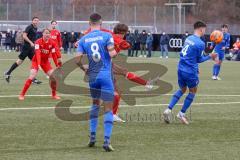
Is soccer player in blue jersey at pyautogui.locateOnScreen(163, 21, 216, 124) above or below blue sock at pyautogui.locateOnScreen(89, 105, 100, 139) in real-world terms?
above

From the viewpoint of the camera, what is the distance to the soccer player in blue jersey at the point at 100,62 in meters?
10.8

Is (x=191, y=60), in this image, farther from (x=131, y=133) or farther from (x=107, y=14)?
(x=107, y=14)

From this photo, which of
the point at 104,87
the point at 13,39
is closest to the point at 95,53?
the point at 104,87

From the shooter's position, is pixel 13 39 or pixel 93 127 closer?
pixel 93 127

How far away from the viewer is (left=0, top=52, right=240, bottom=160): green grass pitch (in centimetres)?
1050

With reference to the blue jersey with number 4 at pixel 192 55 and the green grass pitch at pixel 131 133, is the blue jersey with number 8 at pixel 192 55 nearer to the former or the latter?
the blue jersey with number 4 at pixel 192 55

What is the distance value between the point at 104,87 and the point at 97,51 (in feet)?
1.98

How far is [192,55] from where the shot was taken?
14273 millimetres

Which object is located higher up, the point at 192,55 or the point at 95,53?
the point at 95,53

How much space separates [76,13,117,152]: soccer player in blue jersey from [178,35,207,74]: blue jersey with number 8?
361cm

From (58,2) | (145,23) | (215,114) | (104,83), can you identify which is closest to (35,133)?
(104,83)

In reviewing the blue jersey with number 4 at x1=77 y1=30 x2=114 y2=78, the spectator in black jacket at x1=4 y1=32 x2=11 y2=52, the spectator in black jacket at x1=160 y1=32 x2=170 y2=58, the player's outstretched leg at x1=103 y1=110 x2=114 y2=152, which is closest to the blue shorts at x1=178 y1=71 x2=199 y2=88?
the blue jersey with number 4 at x1=77 y1=30 x2=114 y2=78

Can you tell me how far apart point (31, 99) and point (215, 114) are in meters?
5.35

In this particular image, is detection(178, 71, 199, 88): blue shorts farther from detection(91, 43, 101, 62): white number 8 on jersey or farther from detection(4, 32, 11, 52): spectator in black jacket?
detection(4, 32, 11, 52): spectator in black jacket
